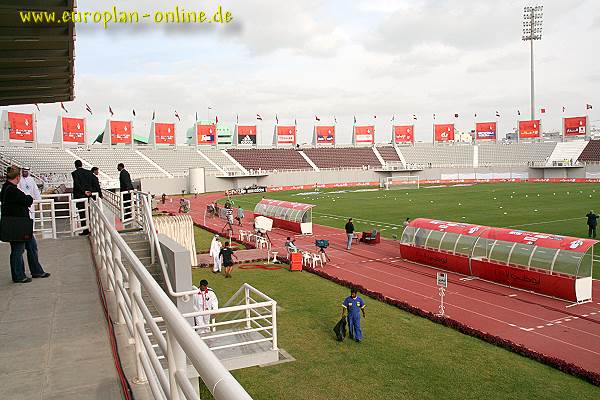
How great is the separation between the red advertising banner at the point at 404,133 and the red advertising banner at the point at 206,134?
1637 inches

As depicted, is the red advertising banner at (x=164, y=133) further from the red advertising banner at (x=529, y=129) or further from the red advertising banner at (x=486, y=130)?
the red advertising banner at (x=529, y=129)

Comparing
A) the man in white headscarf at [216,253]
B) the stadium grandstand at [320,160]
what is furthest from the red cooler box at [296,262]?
the stadium grandstand at [320,160]

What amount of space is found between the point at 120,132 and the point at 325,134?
42.5 meters

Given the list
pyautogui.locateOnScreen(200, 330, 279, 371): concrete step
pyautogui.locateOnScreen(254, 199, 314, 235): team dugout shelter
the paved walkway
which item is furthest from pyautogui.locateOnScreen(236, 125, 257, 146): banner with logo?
the paved walkway

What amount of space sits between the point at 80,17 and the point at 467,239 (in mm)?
16735

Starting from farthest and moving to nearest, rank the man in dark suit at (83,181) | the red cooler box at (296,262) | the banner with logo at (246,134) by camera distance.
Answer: the banner with logo at (246,134) < the red cooler box at (296,262) < the man in dark suit at (83,181)

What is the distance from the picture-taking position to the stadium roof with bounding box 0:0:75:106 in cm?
959

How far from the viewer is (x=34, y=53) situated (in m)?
12.6

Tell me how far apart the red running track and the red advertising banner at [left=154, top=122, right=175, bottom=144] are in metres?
66.7

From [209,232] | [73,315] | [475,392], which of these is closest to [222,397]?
[73,315]

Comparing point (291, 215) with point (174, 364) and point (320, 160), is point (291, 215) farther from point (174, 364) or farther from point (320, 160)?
point (320, 160)

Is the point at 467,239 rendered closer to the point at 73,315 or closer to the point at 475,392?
the point at 475,392

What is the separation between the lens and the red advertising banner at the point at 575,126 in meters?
96.9

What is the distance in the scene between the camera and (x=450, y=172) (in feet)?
325
